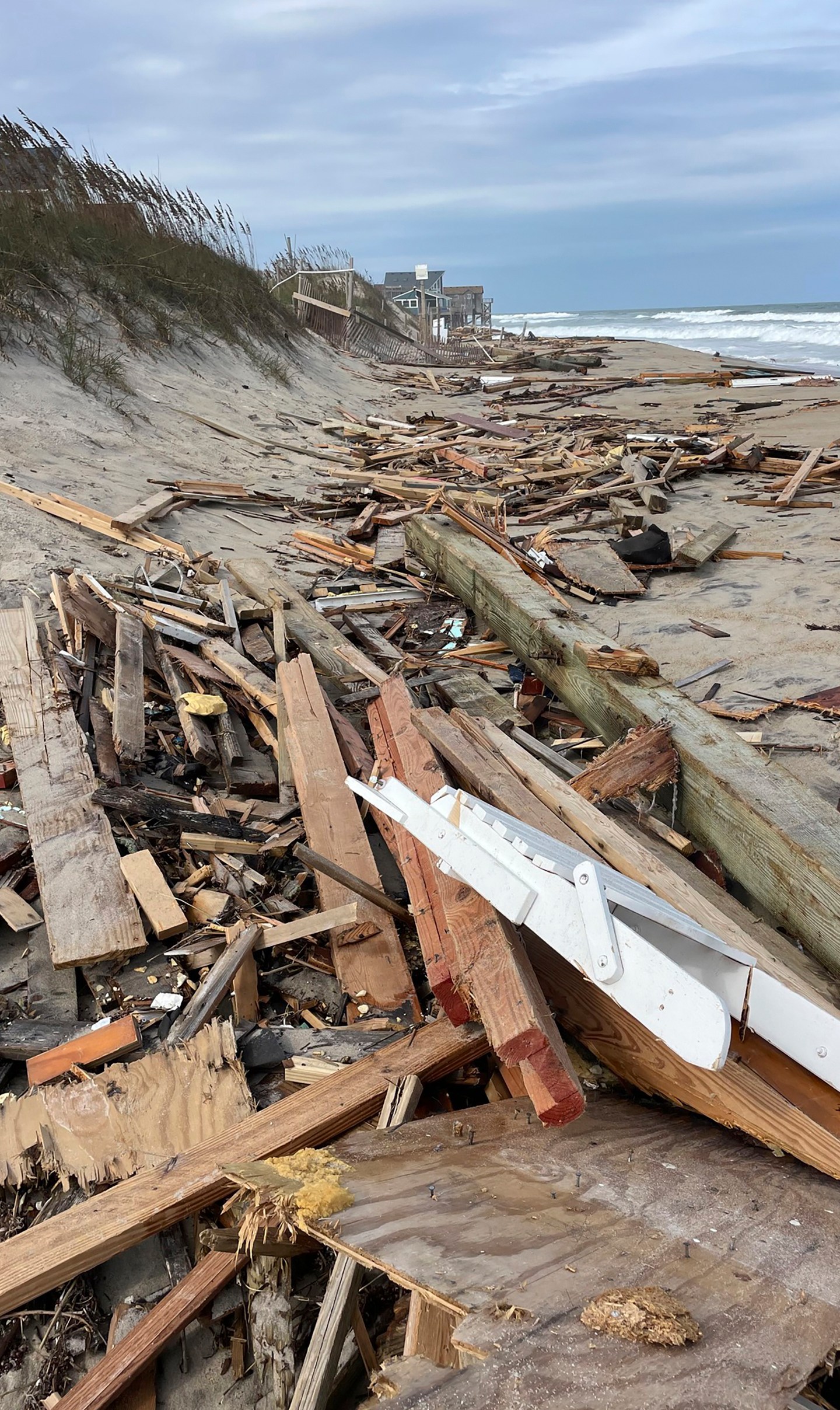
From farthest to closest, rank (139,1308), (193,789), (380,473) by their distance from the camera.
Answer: (380,473) < (193,789) < (139,1308)

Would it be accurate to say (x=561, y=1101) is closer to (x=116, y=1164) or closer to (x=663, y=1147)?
(x=663, y=1147)

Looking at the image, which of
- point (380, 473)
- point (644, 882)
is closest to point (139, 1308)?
point (644, 882)

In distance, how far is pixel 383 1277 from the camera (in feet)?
6.40

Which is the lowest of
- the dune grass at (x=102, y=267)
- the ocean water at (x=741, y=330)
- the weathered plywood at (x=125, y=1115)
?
the weathered plywood at (x=125, y=1115)

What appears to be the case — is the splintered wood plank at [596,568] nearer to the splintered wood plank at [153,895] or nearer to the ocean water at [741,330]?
the splintered wood plank at [153,895]

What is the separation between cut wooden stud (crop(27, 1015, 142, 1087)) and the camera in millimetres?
2613

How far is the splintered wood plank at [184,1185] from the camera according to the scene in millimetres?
1964

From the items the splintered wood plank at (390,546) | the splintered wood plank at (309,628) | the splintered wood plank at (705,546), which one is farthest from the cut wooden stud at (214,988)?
the splintered wood plank at (705,546)

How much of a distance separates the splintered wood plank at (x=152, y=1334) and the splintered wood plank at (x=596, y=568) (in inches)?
217

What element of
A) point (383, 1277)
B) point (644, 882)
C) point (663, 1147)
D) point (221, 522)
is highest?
point (221, 522)

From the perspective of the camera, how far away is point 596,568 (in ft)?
23.2

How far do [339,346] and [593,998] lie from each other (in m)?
25.8

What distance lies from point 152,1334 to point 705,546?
686 centimetres

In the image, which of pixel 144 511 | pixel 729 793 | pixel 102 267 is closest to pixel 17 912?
pixel 729 793
